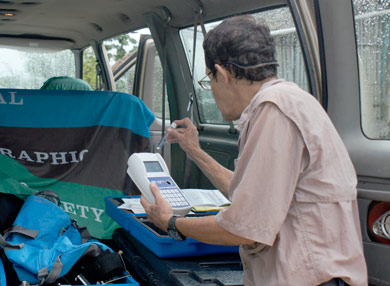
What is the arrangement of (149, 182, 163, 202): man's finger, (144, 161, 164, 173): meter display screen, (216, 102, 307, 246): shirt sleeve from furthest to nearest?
(144, 161, 164, 173): meter display screen < (149, 182, 163, 202): man's finger < (216, 102, 307, 246): shirt sleeve

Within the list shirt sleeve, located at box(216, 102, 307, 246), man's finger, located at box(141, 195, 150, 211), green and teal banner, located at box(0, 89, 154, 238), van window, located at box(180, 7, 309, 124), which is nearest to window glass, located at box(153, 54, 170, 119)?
green and teal banner, located at box(0, 89, 154, 238)

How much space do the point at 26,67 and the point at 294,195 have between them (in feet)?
11.5

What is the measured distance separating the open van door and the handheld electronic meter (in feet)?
2.19

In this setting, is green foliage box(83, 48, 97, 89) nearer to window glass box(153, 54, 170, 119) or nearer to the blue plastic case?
window glass box(153, 54, 170, 119)

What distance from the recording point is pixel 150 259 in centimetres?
191

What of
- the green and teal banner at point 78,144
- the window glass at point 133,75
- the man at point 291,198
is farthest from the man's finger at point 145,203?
the window glass at point 133,75

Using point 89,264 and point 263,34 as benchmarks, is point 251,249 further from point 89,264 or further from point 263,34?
point 89,264

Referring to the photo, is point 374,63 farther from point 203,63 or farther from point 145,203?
point 203,63

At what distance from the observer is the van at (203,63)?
1.60m

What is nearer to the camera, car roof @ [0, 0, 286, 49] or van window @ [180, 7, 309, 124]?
van window @ [180, 7, 309, 124]

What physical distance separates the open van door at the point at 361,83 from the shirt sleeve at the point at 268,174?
0.45 meters

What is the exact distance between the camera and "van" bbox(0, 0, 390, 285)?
62.9 inches

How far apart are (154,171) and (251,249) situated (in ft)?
2.70

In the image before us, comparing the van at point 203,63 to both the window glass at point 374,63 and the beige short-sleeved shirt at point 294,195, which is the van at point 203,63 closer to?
the window glass at point 374,63
